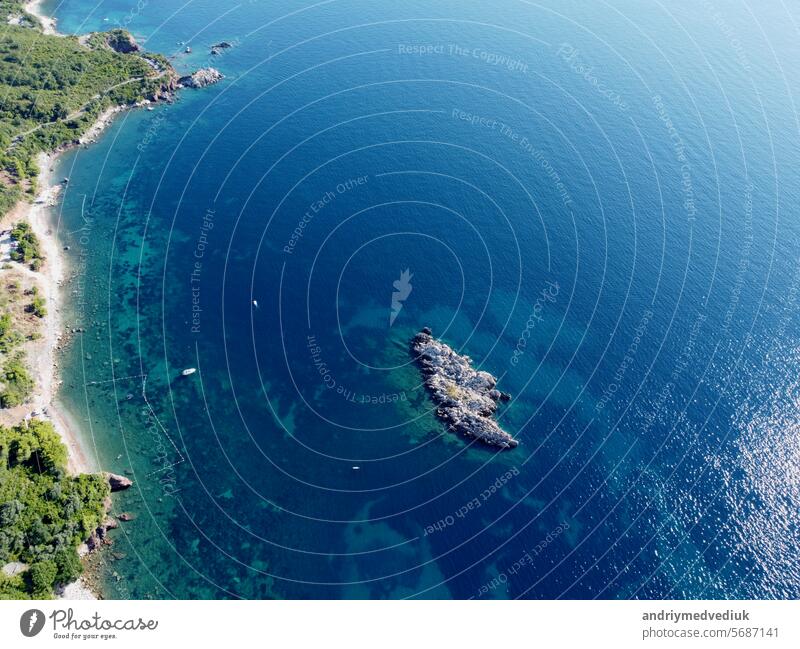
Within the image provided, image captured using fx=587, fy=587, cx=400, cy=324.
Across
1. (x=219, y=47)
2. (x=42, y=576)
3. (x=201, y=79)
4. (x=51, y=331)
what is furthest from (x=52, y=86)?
(x=42, y=576)

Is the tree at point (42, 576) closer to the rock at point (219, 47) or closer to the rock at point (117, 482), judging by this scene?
the rock at point (117, 482)

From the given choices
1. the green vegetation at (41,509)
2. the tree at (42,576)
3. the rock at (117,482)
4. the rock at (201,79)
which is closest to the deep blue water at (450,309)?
the rock at (117,482)

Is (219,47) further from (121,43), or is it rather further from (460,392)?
(460,392)

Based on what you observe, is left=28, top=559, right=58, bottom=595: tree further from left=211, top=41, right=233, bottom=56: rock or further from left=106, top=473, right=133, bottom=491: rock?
left=211, top=41, right=233, bottom=56: rock

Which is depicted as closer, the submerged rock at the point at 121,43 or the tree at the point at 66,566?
the tree at the point at 66,566

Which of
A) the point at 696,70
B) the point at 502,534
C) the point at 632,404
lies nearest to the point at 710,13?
the point at 696,70

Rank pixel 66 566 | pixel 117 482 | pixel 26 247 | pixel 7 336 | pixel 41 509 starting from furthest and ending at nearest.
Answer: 1. pixel 26 247
2. pixel 7 336
3. pixel 117 482
4. pixel 41 509
5. pixel 66 566
